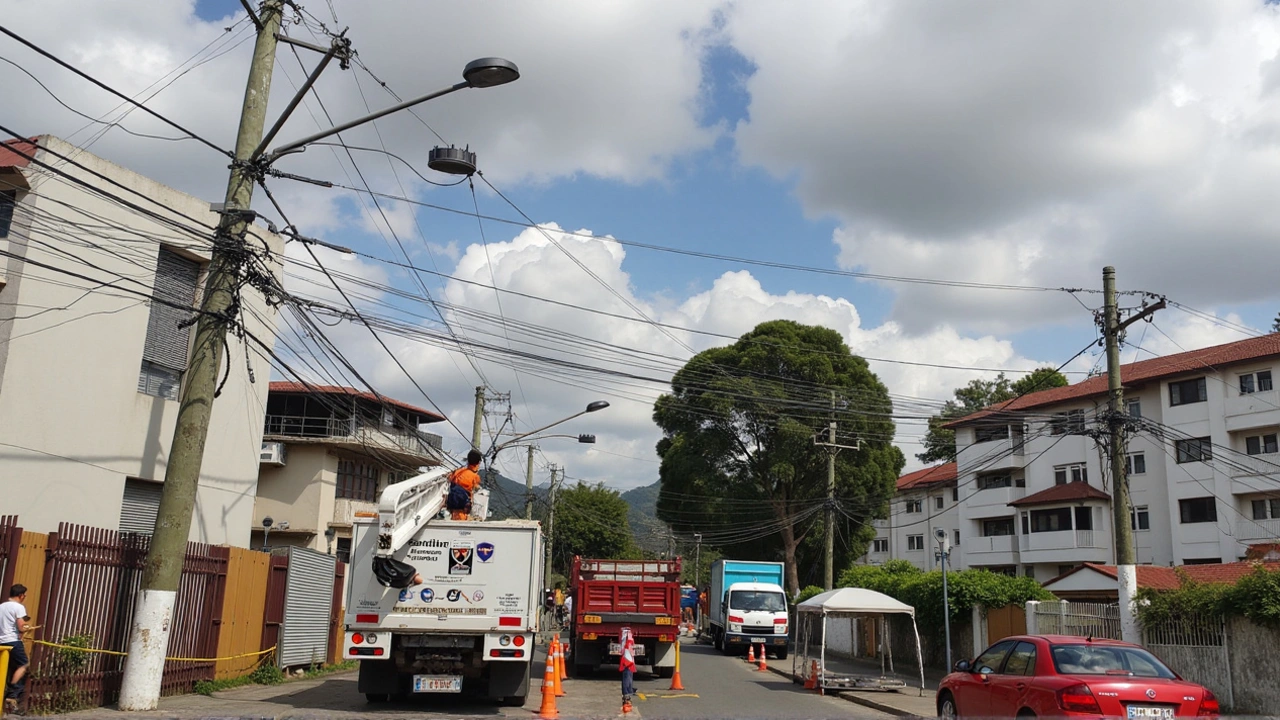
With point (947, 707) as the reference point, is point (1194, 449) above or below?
above

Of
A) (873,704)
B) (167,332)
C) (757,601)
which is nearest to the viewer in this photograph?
(873,704)

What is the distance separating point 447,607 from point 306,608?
7560 mm

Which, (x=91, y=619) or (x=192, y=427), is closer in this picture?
(x=91, y=619)

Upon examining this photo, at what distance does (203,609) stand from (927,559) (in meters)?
50.6

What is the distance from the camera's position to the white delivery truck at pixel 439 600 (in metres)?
12.7

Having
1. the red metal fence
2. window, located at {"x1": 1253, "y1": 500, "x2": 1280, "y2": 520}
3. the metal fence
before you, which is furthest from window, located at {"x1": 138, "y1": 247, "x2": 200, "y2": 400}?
window, located at {"x1": 1253, "y1": 500, "x2": 1280, "y2": 520}

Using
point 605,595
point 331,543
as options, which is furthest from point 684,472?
point 605,595

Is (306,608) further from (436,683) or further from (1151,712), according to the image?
(1151,712)

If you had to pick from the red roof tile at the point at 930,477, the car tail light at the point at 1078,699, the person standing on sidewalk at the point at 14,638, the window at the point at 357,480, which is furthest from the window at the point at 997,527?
the person standing on sidewalk at the point at 14,638

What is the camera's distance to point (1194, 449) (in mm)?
39438

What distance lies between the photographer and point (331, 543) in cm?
3631

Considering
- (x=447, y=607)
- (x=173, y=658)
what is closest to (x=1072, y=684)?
(x=447, y=607)

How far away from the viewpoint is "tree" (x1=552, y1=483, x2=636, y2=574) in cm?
7456

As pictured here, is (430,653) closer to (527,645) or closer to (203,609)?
(527,645)
